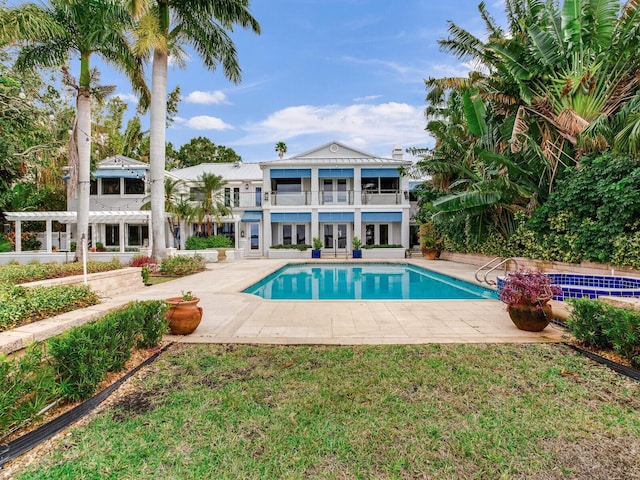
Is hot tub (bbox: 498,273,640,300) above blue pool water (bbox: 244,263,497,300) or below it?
above

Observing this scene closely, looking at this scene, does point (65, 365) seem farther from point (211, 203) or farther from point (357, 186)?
point (357, 186)

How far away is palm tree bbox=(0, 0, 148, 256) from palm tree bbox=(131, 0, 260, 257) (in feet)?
3.89

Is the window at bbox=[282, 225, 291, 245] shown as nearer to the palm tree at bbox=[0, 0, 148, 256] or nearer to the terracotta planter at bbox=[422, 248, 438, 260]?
the terracotta planter at bbox=[422, 248, 438, 260]

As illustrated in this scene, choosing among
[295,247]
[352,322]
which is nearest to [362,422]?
[352,322]

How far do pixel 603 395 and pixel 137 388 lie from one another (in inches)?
224

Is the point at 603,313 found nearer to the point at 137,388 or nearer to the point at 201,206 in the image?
the point at 137,388

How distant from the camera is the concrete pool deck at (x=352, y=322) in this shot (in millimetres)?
6023

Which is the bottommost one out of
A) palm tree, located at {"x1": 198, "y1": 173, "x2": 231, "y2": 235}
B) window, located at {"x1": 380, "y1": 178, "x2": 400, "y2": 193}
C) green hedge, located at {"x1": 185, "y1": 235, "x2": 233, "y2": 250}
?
green hedge, located at {"x1": 185, "y1": 235, "x2": 233, "y2": 250}

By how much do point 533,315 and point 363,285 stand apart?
29.0 ft

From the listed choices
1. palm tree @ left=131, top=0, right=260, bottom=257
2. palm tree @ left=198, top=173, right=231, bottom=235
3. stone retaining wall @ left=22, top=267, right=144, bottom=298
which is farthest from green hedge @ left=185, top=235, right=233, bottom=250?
stone retaining wall @ left=22, top=267, right=144, bottom=298

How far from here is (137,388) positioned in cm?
Result: 414

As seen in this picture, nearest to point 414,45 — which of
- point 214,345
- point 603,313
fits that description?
point 603,313

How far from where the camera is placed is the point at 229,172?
3145 centimetres

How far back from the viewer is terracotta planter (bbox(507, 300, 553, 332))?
243 inches
